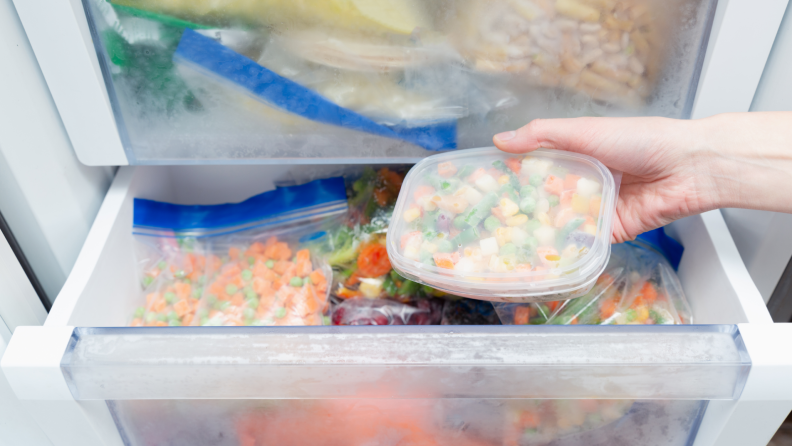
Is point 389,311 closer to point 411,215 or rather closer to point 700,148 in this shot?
point 411,215

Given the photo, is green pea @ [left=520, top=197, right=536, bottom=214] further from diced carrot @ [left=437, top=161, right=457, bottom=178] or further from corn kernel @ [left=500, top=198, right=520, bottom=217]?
diced carrot @ [left=437, top=161, right=457, bottom=178]

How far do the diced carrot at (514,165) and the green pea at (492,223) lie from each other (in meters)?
0.10

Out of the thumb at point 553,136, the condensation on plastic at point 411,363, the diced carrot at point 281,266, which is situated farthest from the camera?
the diced carrot at point 281,266

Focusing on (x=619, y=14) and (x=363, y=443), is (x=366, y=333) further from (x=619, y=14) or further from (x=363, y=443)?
(x=619, y=14)

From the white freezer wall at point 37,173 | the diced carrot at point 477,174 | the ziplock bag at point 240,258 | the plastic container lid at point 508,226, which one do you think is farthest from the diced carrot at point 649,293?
the white freezer wall at point 37,173

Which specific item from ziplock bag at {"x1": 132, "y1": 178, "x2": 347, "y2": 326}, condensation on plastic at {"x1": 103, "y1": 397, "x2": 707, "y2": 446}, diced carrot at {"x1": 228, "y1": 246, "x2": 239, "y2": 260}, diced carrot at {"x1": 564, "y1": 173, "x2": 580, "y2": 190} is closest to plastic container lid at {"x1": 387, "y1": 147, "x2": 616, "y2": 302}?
diced carrot at {"x1": 564, "y1": 173, "x2": 580, "y2": 190}

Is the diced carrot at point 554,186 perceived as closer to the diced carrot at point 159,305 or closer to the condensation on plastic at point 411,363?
the condensation on plastic at point 411,363

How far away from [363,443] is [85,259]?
1.63 ft

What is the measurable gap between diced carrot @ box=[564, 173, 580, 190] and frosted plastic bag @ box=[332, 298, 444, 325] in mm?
329

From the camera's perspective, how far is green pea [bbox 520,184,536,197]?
685mm

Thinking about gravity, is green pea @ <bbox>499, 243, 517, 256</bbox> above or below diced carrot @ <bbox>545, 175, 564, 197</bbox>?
below

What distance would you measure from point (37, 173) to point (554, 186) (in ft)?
2.36

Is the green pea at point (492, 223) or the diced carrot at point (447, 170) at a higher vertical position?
the diced carrot at point (447, 170)

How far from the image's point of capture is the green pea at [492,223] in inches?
26.2
